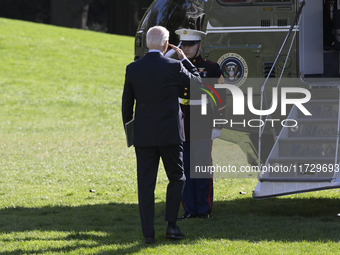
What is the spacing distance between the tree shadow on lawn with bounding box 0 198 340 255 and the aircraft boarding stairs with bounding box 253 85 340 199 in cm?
45

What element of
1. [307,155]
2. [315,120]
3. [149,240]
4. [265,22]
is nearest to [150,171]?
[149,240]

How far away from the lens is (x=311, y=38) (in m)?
8.49

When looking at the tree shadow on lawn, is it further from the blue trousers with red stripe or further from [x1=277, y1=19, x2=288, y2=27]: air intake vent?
[x1=277, y1=19, x2=288, y2=27]: air intake vent

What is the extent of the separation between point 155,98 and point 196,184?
1732mm

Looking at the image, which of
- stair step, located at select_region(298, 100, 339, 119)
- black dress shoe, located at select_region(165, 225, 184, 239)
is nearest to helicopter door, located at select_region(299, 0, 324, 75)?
stair step, located at select_region(298, 100, 339, 119)

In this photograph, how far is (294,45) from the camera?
830cm

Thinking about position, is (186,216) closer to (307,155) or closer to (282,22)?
(307,155)

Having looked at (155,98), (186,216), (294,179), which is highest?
(155,98)

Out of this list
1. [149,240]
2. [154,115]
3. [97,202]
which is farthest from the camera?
[97,202]

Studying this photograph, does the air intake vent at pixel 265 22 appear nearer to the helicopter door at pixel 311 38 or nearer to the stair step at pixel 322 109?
the helicopter door at pixel 311 38

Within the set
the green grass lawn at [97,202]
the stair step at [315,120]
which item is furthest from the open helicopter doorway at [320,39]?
the green grass lawn at [97,202]

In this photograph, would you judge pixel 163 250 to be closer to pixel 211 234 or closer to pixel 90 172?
pixel 211 234

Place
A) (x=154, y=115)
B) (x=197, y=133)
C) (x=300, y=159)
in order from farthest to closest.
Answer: (x=197, y=133) → (x=300, y=159) → (x=154, y=115)

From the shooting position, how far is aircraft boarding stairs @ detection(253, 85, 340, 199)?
6.57 metres
